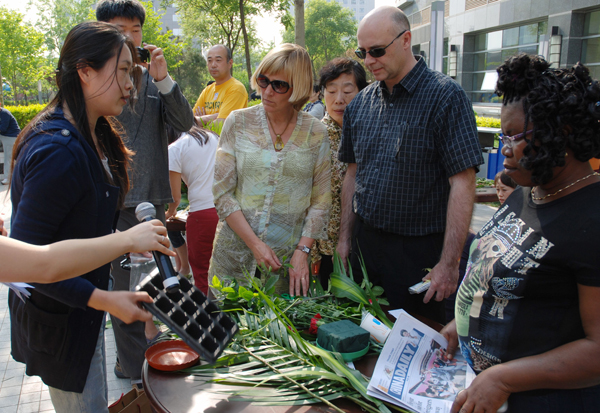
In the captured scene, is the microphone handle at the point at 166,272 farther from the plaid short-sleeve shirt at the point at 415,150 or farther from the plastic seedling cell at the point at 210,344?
the plaid short-sleeve shirt at the point at 415,150

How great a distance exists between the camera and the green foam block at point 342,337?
1.54 m

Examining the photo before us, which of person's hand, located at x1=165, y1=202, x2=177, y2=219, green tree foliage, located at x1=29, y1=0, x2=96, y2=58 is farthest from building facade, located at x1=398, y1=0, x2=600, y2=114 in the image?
green tree foliage, located at x1=29, y1=0, x2=96, y2=58

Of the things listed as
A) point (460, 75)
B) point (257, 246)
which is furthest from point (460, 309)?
point (460, 75)

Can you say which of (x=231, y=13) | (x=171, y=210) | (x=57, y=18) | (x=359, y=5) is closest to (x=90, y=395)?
(x=171, y=210)

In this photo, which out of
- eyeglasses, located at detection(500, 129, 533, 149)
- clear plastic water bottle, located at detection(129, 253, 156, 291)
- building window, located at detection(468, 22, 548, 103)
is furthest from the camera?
building window, located at detection(468, 22, 548, 103)

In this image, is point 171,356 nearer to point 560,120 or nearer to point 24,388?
point 560,120

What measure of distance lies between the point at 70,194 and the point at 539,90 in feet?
4.64

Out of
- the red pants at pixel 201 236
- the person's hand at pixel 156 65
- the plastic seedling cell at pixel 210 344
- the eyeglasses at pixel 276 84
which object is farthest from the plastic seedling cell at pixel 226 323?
the red pants at pixel 201 236

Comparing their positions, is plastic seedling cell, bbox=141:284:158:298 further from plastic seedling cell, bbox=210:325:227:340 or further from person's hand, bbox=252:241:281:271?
person's hand, bbox=252:241:281:271

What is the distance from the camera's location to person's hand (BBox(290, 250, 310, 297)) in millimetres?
2244

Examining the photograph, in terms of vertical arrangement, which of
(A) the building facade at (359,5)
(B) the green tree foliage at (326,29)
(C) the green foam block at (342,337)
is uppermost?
(A) the building facade at (359,5)

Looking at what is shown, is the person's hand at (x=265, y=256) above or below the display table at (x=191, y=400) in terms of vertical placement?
above

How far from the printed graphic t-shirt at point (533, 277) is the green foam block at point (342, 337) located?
0.37 metres

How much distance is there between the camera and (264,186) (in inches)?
95.4
